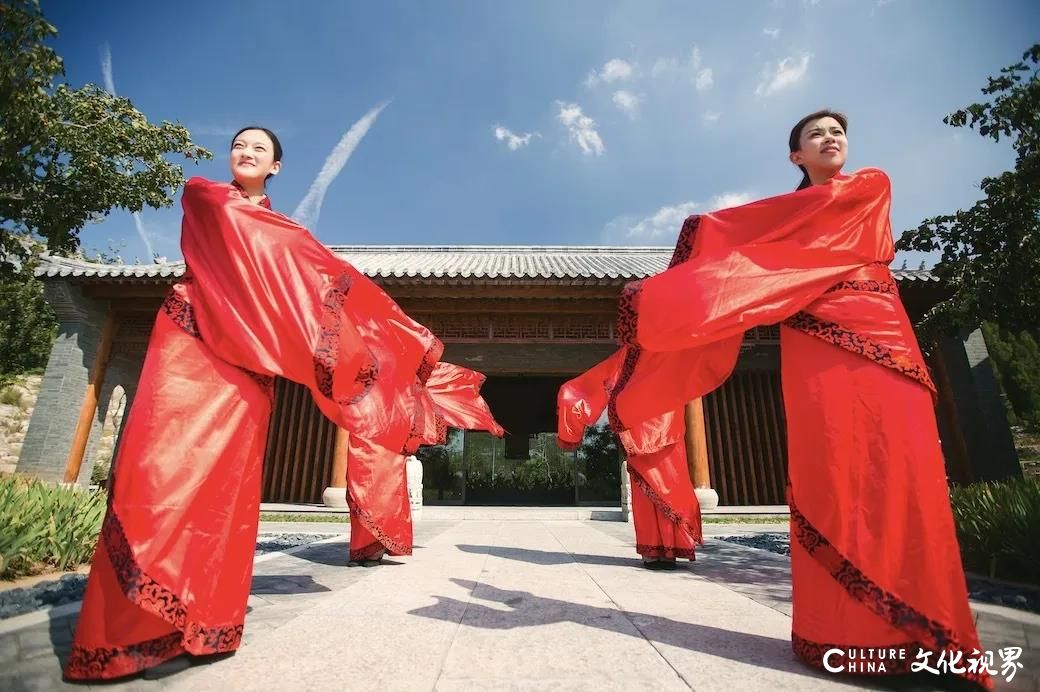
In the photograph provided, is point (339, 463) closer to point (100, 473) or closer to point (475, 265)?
point (475, 265)

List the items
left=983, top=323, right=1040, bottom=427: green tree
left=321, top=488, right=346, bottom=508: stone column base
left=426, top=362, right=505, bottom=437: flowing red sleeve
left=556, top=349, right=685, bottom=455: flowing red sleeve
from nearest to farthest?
left=556, top=349, right=685, bottom=455: flowing red sleeve < left=426, top=362, right=505, bottom=437: flowing red sleeve < left=321, top=488, right=346, bottom=508: stone column base < left=983, top=323, right=1040, bottom=427: green tree

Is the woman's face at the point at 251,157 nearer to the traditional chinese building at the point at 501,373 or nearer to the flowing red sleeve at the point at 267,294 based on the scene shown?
the flowing red sleeve at the point at 267,294

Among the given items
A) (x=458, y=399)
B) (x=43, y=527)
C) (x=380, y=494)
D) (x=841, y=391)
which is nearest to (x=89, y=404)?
(x=43, y=527)

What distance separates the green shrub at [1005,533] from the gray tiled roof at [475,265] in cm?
498

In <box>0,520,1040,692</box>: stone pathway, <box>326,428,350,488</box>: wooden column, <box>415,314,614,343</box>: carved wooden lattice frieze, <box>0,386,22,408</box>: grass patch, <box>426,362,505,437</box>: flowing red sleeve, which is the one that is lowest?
<box>0,520,1040,692</box>: stone pathway

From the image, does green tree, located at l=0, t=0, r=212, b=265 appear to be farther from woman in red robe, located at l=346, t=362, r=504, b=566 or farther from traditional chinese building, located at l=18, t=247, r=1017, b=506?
woman in red robe, located at l=346, t=362, r=504, b=566

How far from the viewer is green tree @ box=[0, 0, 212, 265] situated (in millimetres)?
5849

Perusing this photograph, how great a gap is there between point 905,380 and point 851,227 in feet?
1.88

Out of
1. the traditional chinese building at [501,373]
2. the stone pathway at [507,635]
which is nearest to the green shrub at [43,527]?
the stone pathway at [507,635]

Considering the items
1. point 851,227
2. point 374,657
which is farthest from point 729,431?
point 374,657

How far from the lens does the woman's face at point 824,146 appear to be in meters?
1.92

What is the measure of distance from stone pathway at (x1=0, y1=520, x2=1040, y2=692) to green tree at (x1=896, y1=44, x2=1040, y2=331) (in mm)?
2808

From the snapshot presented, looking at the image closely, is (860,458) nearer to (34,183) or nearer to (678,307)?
(678,307)

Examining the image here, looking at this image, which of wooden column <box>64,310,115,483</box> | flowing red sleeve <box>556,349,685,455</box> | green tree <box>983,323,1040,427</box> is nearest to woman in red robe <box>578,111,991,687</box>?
flowing red sleeve <box>556,349,685,455</box>
